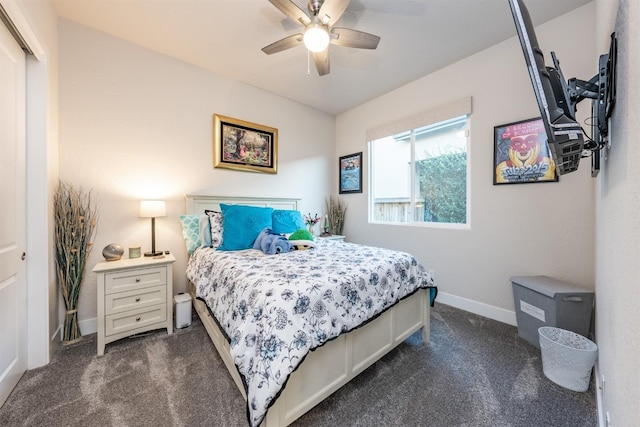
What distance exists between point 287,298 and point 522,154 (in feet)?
8.28

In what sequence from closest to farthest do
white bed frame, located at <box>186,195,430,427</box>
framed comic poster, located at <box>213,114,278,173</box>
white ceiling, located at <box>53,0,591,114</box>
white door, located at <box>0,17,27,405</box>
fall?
1. white bed frame, located at <box>186,195,430,427</box>
2. white door, located at <box>0,17,27,405</box>
3. white ceiling, located at <box>53,0,591,114</box>
4. framed comic poster, located at <box>213,114,278,173</box>

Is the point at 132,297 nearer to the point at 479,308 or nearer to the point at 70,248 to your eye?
the point at 70,248

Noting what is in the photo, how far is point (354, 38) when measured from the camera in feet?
6.33

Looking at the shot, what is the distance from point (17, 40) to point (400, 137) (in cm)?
360

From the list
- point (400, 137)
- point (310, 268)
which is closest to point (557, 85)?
point (310, 268)

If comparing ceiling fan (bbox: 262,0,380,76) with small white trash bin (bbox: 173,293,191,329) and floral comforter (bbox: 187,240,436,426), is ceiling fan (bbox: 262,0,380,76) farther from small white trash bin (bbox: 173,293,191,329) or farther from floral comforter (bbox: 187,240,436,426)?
small white trash bin (bbox: 173,293,191,329)

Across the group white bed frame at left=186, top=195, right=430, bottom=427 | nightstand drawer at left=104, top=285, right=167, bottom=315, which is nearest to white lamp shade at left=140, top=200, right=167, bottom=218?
nightstand drawer at left=104, top=285, right=167, bottom=315

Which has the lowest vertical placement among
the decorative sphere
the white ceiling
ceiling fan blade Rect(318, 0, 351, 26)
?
the decorative sphere

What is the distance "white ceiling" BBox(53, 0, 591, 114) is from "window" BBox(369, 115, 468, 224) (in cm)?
77

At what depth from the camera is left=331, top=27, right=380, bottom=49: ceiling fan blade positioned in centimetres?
186

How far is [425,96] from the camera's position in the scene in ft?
9.86

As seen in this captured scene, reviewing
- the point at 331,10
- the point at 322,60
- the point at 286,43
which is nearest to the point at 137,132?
the point at 286,43

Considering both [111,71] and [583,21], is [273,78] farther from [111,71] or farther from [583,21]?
[583,21]

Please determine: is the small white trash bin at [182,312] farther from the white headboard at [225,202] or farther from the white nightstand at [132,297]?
the white headboard at [225,202]
